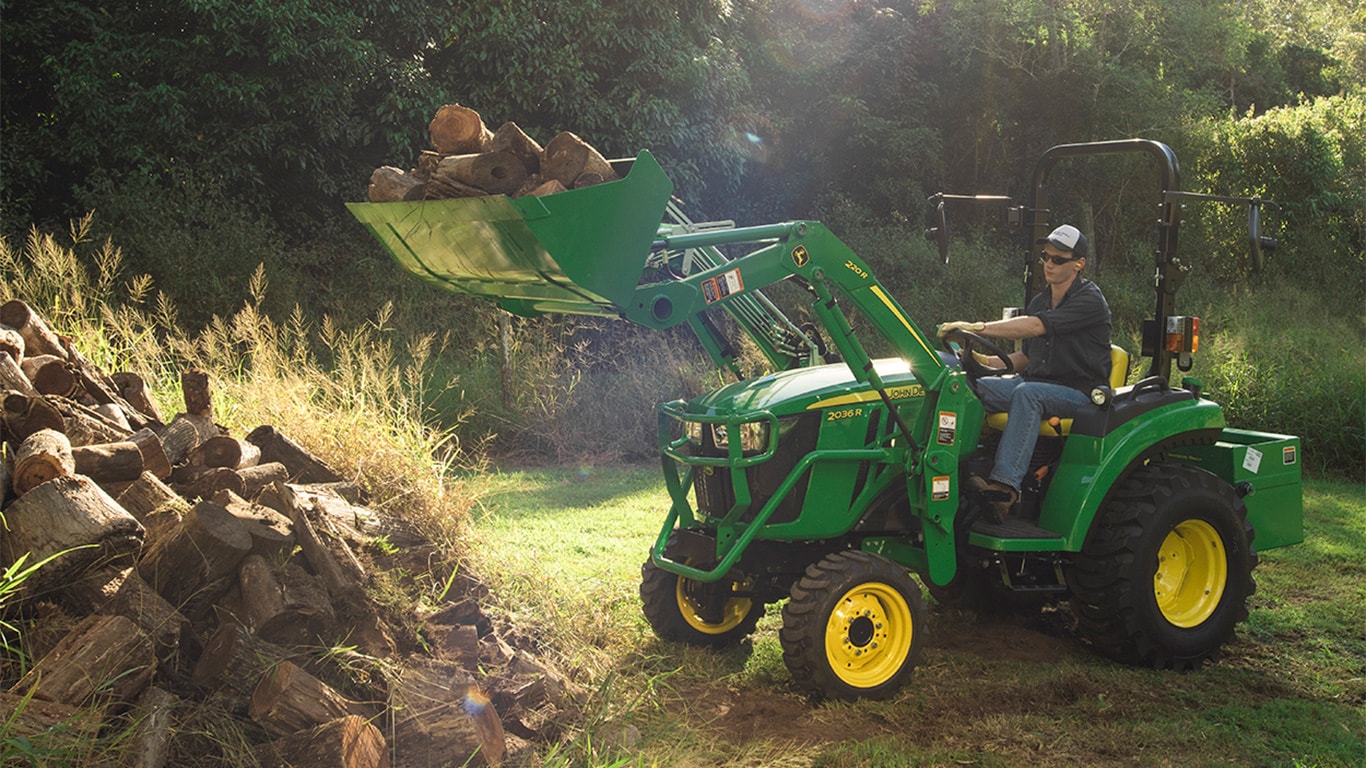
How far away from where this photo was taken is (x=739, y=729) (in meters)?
4.29

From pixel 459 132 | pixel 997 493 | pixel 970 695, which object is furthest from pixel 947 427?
pixel 459 132

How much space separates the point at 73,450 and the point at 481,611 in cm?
154

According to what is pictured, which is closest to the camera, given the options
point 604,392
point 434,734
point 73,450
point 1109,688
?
point 434,734

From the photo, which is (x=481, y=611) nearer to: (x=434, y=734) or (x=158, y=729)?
(x=434, y=734)

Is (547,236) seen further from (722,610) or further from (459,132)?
(722,610)

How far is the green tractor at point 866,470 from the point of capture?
4328 mm

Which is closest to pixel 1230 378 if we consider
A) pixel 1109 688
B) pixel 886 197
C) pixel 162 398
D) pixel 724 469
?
pixel 1109 688

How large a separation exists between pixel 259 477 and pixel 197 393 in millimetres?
652

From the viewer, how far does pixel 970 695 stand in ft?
15.1

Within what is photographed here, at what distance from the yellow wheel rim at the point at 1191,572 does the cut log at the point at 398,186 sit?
3550 millimetres

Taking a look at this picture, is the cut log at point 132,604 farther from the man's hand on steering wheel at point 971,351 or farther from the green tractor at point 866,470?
the man's hand on steering wheel at point 971,351

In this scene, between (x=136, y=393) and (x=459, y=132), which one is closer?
(x=459, y=132)

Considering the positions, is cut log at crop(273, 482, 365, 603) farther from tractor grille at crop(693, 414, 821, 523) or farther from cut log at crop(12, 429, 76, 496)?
tractor grille at crop(693, 414, 821, 523)

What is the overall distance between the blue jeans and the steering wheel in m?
0.05
